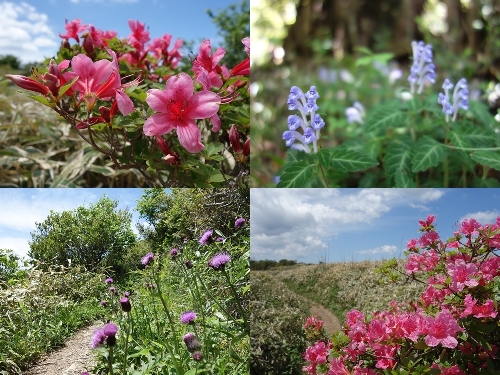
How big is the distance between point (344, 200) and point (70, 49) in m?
0.85

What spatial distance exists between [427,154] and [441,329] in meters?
0.40

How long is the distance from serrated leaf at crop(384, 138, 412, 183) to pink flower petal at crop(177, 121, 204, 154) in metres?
0.55

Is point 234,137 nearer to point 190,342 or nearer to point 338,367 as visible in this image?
point 190,342

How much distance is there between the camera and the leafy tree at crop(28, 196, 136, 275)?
132 cm

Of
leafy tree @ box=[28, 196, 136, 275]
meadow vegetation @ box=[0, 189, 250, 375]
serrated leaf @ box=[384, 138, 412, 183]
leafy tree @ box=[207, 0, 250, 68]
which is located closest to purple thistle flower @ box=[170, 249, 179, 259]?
meadow vegetation @ box=[0, 189, 250, 375]

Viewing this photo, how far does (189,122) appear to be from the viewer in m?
1.00

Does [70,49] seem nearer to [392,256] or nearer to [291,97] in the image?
[291,97]

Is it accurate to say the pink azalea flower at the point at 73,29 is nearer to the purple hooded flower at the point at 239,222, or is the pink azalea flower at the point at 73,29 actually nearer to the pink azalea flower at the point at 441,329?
the purple hooded flower at the point at 239,222

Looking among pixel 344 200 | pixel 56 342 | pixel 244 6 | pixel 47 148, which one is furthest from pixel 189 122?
pixel 244 6

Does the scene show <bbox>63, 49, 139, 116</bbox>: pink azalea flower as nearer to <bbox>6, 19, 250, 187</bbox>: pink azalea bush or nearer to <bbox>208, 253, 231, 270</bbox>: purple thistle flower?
<bbox>6, 19, 250, 187</bbox>: pink azalea bush

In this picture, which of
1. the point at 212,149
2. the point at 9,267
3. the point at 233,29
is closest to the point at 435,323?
the point at 212,149

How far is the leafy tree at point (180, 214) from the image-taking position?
1.34m

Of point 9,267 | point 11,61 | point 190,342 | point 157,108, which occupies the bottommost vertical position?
point 190,342

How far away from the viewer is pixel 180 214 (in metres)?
1.36
